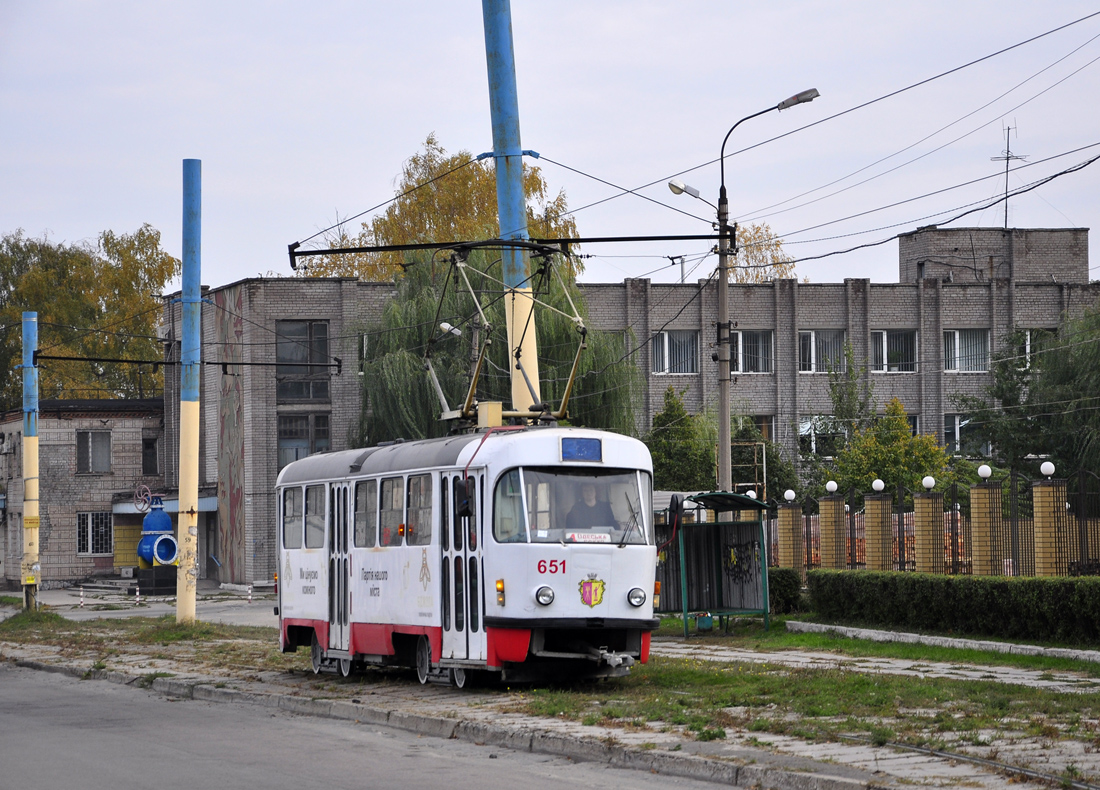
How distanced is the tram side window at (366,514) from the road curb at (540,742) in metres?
2.42

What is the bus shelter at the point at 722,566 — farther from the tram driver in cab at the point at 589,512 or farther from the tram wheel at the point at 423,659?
the tram driver in cab at the point at 589,512

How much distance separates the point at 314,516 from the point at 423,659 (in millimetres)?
3503

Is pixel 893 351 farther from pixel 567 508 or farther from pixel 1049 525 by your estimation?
pixel 567 508

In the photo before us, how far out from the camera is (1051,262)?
5862cm

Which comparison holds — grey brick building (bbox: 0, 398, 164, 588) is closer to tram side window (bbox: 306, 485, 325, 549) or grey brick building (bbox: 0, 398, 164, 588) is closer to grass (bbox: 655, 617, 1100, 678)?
grass (bbox: 655, 617, 1100, 678)

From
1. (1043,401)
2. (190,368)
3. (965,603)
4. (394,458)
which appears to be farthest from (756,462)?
(394,458)

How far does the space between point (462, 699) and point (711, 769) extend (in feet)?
18.0

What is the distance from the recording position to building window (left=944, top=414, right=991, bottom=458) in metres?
51.7

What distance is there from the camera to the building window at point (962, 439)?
51688 mm

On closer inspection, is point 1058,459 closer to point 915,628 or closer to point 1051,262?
point 1051,262

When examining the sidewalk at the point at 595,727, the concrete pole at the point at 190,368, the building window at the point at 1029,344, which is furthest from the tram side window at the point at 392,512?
the building window at the point at 1029,344

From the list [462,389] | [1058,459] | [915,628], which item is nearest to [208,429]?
[462,389]

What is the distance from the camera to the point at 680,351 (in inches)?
2089

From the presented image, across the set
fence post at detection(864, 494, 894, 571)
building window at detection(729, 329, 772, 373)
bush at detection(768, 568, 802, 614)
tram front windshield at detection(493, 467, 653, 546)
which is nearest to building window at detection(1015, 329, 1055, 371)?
building window at detection(729, 329, 772, 373)
